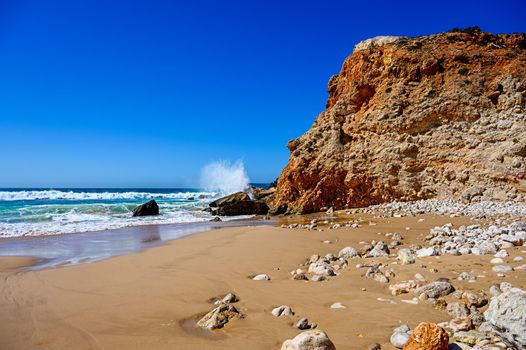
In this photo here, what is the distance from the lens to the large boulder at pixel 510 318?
2166mm

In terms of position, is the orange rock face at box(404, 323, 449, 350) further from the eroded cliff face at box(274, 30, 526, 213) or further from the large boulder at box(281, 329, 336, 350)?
the eroded cliff face at box(274, 30, 526, 213)

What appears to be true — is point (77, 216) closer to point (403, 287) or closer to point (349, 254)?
point (349, 254)

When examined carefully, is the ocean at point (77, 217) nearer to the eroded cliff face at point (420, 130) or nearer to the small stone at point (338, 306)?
the eroded cliff face at point (420, 130)

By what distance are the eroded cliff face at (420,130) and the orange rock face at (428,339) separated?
14560mm

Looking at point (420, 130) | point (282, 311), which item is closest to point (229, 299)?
point (282, 311)

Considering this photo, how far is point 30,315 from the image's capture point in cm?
383

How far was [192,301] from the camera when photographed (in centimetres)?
418

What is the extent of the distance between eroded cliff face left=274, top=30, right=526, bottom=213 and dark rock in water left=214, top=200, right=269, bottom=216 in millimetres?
1754

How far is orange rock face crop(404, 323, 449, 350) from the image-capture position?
2.21 meters

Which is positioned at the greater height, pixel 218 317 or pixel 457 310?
pixel 457 310

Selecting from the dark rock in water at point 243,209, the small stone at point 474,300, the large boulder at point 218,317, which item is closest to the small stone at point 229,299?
the large boulder at point 218,317

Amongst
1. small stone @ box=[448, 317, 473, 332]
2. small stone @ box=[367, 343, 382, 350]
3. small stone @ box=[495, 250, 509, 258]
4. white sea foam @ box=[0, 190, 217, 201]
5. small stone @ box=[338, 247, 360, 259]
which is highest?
white sea foam @ box=[0, 190, 217, 201]

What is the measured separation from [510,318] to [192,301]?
131 inches

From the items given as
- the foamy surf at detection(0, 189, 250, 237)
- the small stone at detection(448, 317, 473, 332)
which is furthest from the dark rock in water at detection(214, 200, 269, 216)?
the small stone at detection(448, 317, 473, 332)
